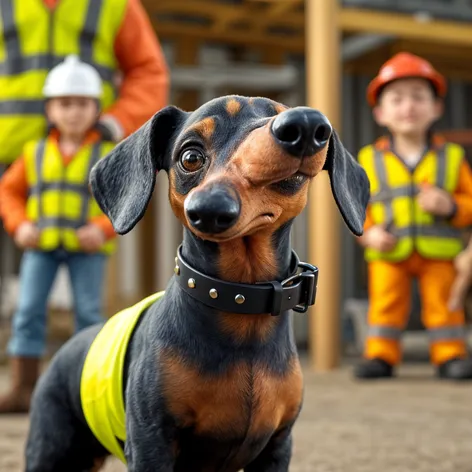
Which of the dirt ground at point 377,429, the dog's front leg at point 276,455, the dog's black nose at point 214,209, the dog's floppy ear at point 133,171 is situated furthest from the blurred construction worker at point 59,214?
the dog's black nose at point 214,209

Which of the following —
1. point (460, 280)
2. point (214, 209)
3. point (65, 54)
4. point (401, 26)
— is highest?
point (401, 26)

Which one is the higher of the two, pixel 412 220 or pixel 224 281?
pixel 224 281

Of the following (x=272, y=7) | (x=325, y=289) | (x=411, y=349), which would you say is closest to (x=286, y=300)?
(x=325, y=289)

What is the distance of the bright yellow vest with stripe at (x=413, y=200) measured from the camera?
11.1 ft

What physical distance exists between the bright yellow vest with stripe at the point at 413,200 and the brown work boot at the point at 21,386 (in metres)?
Result: 1.59

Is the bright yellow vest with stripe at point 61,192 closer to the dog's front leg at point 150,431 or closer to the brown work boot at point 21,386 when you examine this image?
the brown work boot at point 21,386

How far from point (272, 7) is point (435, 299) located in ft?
7.07

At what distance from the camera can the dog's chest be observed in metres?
1.19

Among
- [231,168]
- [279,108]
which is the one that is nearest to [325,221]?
[279,108]

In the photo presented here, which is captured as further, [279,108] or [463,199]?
[463,199]

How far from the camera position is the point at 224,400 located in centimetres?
120

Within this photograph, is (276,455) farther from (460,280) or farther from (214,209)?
(460,280)

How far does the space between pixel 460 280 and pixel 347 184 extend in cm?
226

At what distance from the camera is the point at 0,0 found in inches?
118
